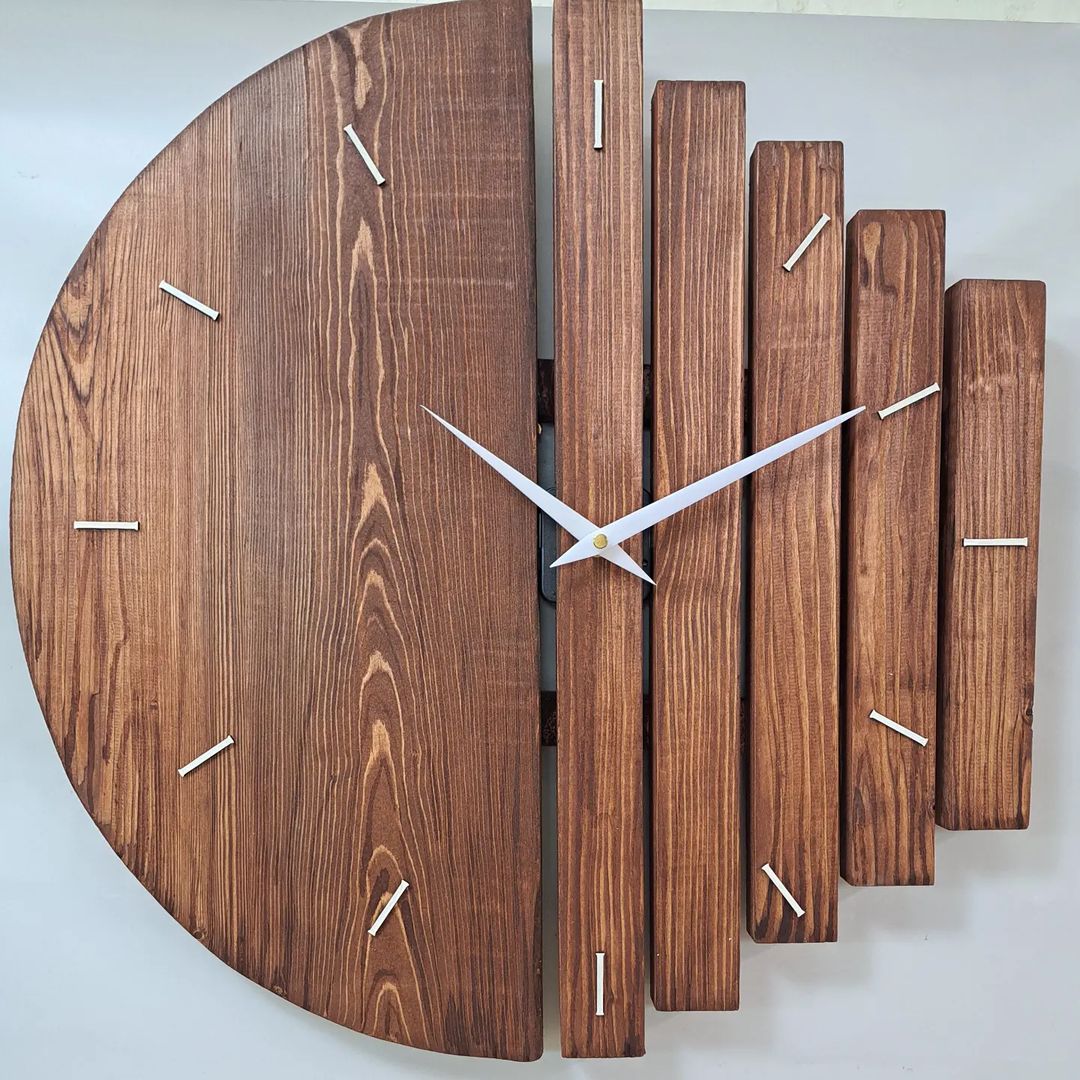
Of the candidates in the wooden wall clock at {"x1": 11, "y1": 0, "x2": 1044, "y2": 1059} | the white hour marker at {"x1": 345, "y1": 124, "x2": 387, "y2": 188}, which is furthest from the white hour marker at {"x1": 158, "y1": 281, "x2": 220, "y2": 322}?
the white hour marker at {"x1": 345, "y1": 124, "x2": 387, "y2": 188}

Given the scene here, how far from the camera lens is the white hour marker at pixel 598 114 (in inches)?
26.7

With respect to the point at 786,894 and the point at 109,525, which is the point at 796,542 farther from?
the point at 109,525

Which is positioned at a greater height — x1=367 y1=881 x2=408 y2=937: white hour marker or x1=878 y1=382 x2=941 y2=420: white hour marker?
x1=878 y1=382 x2=941 y2=420: white hour marker

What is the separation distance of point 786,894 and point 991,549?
1.25 ft

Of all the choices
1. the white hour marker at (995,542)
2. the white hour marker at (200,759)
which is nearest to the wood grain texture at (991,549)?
the white hour marker at (995,542)

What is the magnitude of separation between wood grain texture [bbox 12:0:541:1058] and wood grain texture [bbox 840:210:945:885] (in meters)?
0.31

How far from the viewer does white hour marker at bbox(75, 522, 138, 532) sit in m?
0.71

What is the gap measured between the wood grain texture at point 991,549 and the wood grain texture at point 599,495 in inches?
12.2

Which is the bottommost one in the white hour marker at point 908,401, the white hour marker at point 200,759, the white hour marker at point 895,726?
the white hour marker at point 200,759

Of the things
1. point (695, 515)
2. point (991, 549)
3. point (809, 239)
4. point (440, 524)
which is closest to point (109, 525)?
point (440, 524)

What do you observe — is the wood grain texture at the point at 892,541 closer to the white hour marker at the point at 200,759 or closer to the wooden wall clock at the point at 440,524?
the wooden wall clock at the point at 440,524

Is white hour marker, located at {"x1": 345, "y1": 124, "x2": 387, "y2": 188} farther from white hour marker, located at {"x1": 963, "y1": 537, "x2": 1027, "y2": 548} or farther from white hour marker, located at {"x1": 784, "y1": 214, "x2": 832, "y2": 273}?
white hour marker, located at {"x1": 963, "y1": 537, "x2": 1027, "y2": 548}

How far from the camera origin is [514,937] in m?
0.71

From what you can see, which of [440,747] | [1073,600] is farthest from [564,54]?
[1073,600]
